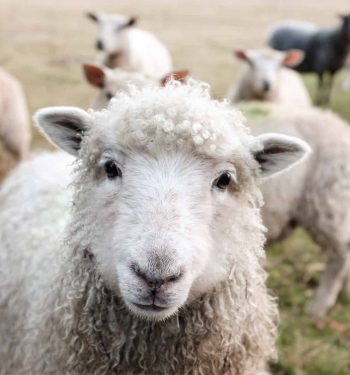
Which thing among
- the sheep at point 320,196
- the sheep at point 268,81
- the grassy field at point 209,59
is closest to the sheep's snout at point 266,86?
the sheep at point 268,81

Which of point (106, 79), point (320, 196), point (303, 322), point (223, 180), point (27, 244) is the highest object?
point (223, 180)

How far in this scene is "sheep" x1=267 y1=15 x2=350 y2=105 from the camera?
1282 cm

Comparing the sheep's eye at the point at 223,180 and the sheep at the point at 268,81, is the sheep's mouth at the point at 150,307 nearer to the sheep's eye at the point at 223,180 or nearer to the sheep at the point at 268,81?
the sheep's eye at the point at 223,180

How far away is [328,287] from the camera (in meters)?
4.77

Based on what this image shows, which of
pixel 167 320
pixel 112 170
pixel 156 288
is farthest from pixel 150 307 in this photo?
pixel 112 170

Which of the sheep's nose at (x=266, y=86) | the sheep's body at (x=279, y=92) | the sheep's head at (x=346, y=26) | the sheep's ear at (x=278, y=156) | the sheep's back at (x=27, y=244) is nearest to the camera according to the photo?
the sheep's ear at (x=278, y=156)

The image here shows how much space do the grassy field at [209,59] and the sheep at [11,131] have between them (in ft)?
4.47

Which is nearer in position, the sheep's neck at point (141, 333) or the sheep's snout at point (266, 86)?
the sheep's neck at point (141, 333)

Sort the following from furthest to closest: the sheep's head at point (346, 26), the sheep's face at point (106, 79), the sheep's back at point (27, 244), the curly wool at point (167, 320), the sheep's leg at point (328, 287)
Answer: the sheep's head at point (346, 26) < the sheep's face at point (106, 79) < the sheep's leg at point (328, 287) < the sheep's back at point (27, 244) < the curly wool at point (167, 320)

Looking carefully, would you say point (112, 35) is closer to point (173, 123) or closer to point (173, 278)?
point (173, 123)

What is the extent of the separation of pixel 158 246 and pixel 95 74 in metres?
3.80

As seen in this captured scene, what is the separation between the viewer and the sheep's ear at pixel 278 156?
7.93 feet

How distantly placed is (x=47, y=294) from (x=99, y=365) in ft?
1.48

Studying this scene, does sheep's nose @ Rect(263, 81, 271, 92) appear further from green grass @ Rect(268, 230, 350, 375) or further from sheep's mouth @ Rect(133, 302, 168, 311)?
sheep's mouth @ Rect(133, 302, 168, 311)
